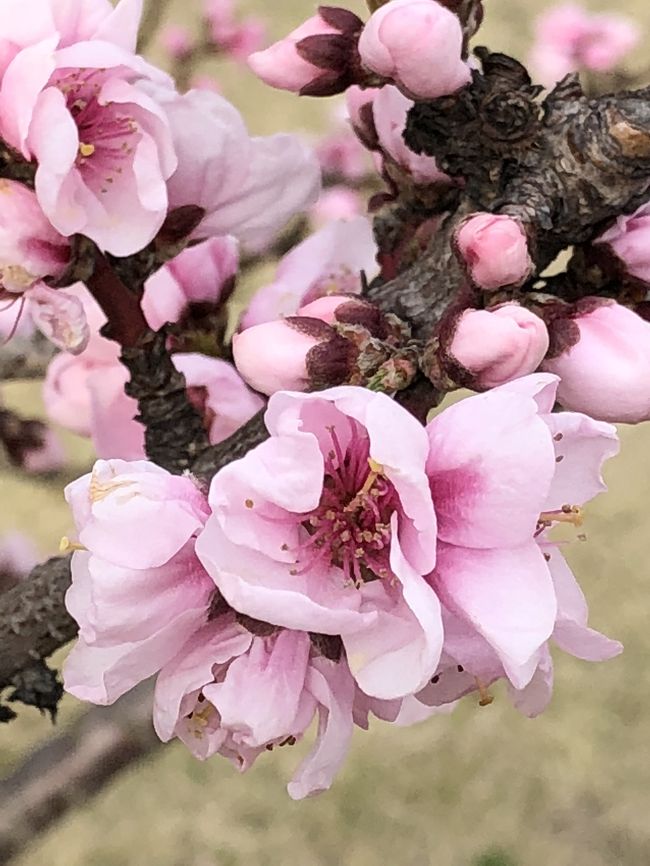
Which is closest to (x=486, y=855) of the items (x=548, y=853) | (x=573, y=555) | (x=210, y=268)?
(x=548, y=853)

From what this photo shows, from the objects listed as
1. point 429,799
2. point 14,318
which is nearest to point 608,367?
point 14,318

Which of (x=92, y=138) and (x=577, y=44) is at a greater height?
(x=92, y=138)

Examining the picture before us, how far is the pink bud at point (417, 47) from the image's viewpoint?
0.30m

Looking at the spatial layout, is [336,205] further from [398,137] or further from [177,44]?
[398,137]

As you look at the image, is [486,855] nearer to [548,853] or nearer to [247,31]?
[548,853]

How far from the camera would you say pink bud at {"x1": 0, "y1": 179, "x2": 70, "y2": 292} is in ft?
1.00

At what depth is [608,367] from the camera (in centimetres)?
29

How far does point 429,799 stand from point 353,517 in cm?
98

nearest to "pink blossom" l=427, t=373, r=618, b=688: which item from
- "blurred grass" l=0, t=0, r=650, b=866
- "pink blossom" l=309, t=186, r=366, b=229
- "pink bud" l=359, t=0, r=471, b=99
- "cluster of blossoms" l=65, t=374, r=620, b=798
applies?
"cluster of blossoms" l=65, t=374, r=620, b=798

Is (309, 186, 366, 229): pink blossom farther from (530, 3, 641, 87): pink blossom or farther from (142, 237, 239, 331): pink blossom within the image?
(142, 237, 239, 331): pink blossom

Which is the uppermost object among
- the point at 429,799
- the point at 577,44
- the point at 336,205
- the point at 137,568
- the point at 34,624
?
the point at 137,568

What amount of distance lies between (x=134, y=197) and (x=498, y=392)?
0.14 m

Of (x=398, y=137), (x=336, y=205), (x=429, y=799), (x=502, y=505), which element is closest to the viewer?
(x=502, y=505)

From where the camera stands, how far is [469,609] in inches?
10.1
